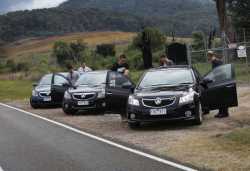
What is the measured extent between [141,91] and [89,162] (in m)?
5.36

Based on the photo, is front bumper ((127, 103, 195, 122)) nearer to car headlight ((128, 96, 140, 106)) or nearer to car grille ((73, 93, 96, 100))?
car headlight ((128, 96, 140, 106))

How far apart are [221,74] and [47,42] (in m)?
78.8

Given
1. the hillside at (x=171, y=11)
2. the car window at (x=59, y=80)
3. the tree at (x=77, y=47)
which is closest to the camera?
the car window at (x=59, y=80)

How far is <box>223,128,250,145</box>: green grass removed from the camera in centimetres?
1174

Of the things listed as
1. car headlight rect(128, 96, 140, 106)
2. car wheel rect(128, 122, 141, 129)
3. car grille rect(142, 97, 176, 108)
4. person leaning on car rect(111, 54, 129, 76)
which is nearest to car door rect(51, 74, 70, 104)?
person leaning on car rect(111, 54, 129, 76)

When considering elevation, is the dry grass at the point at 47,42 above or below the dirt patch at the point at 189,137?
below

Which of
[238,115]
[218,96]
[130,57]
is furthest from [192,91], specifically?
[130,57]

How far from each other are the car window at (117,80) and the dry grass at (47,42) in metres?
62.0

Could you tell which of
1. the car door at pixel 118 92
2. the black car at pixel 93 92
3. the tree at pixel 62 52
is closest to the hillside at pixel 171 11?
the tree at pixel 62 52

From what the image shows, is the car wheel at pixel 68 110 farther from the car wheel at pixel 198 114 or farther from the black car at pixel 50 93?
the car wheel at pixel 198 114

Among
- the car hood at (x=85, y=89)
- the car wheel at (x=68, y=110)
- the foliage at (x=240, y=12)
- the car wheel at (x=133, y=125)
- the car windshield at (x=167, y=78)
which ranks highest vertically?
the foliage at (x=240, y=12)

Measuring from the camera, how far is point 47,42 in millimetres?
93562

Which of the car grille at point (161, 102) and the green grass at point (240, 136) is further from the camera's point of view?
the car grille at point (161, 102)

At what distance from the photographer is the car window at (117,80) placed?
65.4ft
